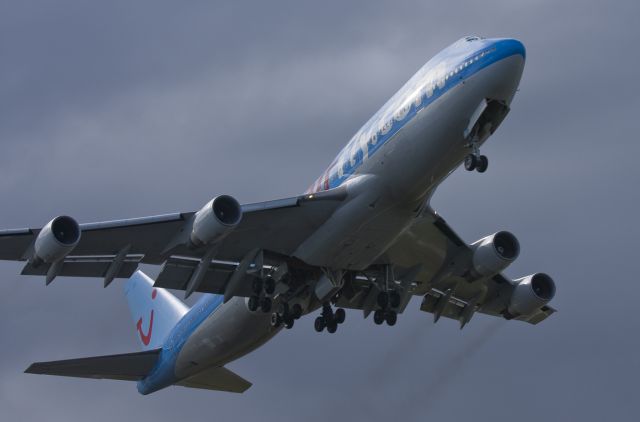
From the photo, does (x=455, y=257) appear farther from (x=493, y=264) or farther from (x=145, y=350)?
(x=145, y=350)

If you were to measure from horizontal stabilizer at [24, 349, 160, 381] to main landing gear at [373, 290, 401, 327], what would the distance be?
33.9 ft

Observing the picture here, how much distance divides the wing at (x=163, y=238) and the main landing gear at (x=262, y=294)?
1.16 metres

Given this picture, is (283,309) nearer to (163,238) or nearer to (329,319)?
(329,319)

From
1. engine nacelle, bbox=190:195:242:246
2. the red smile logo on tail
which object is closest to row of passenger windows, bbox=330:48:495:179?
engine nacelle, bbox=190:195:242:246

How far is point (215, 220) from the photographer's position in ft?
128

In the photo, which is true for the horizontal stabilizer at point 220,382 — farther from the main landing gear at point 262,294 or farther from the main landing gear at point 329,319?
the main landing gear at point 262,294

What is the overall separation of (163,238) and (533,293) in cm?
1531

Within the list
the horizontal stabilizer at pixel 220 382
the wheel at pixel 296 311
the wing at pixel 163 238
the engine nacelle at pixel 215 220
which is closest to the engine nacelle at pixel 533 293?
the wheel at pixel 296 311

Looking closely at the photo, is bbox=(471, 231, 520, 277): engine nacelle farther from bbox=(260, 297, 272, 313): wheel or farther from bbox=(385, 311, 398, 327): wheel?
bbox=(260, 297, 272, 313): wheel

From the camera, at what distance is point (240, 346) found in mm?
46156

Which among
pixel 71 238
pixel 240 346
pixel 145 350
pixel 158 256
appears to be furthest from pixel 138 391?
pixel 71 238

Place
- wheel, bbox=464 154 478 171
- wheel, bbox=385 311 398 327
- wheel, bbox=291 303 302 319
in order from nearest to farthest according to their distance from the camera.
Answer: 1. wheel, bbox=464 154 478 171
2. wheel, bbox=291 303 302 319
3. wheel, bbox=385 311 398 327

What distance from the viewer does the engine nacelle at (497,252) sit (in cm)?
4544

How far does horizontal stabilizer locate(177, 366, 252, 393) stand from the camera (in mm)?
51219
